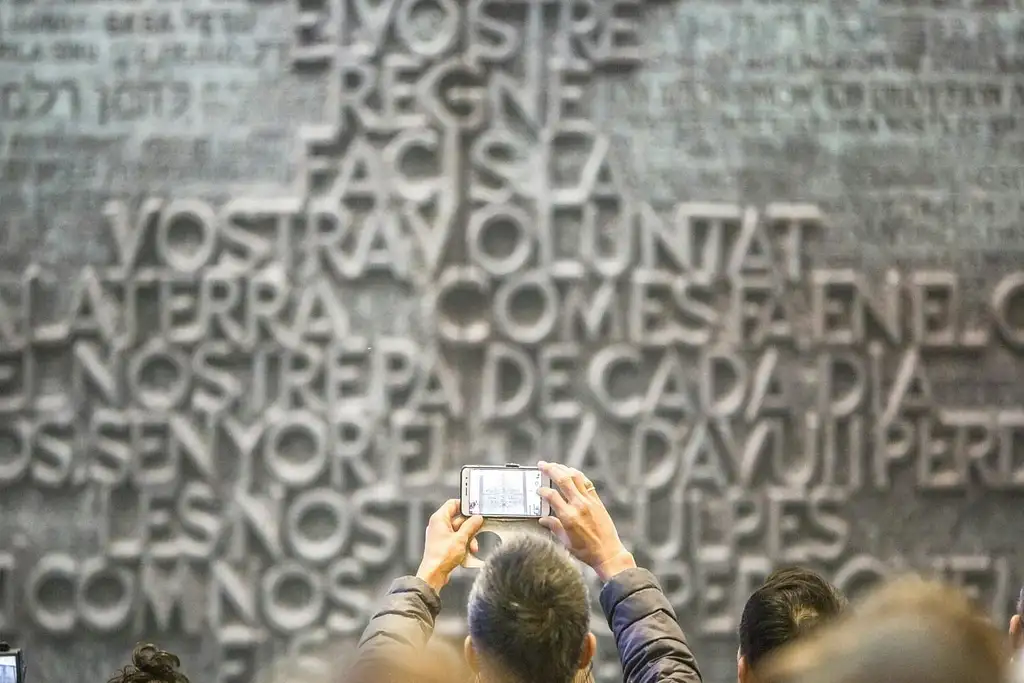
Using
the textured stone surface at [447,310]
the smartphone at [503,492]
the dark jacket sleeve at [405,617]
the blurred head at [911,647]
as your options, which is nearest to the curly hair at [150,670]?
the dark jacket sleeve at [405,617]

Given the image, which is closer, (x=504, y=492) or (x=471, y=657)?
(x=471, y=657)

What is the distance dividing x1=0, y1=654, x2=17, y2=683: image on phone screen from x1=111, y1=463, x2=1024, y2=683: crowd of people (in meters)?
0.47

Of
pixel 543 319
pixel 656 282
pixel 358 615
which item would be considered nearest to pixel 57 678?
pixel 358 615

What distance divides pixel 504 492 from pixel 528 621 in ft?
1.98

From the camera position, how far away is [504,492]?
2186mm

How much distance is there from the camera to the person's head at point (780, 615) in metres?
1.84

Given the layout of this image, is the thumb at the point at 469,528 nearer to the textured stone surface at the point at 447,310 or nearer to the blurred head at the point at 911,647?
the blurred head at the point at 911,647

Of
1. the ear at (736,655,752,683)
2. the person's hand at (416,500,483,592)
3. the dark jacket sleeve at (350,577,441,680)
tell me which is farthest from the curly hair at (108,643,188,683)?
the ear at (736,655,752,683)

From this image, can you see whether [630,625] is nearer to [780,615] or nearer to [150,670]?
[780,615]

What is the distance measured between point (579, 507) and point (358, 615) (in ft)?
5.91

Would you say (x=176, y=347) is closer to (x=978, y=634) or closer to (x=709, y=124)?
(x=709, y=124)

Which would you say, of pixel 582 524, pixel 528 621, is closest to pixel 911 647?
pixel 528 621

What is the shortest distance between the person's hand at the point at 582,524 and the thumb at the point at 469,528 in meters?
0.13

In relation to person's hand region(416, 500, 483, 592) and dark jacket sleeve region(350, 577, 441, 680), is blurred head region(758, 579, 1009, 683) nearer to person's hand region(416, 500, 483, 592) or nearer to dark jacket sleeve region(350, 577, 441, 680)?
dark jacket sleeve region(350, 577, 441, 680)
